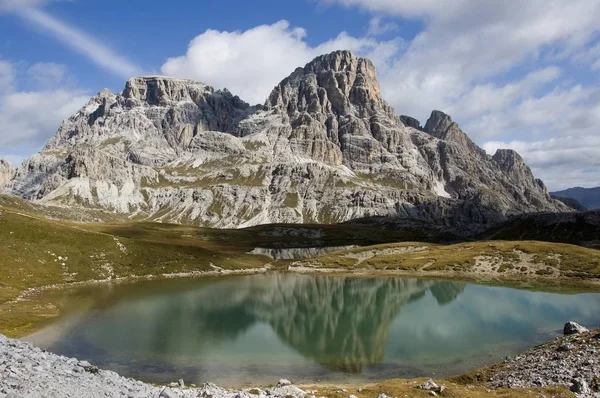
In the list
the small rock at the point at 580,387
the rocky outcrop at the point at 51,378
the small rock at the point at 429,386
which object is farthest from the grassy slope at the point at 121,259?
the small rock at the point at 580,387

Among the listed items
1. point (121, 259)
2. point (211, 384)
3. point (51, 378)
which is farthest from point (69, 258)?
point (51, 378)

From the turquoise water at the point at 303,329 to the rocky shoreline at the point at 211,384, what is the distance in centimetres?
784

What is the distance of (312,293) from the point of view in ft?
330

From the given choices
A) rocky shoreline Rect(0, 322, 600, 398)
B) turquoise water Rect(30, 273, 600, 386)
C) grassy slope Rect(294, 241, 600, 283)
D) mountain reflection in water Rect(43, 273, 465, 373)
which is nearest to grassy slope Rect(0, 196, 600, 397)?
grassy slope Rect(294, 241, 600, 283)

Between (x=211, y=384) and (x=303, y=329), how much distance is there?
37.8 metres

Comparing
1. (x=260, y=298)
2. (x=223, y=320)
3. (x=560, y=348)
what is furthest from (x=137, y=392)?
(x=260, y=298)

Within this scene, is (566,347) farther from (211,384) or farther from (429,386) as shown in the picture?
(211,384)

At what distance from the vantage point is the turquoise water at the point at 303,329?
45.2m

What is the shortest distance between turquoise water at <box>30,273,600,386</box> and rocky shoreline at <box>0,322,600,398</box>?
7.84m

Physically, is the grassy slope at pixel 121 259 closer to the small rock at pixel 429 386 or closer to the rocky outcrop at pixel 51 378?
the rocky outcrop at pixel 51 378

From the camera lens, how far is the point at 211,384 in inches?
1162

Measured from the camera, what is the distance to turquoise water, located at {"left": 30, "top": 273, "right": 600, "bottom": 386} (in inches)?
1780

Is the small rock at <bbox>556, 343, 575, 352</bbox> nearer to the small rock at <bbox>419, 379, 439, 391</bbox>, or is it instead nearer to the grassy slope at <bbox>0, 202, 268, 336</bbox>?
the small rock at <bbox>419, 379, 439, 391</bbox>

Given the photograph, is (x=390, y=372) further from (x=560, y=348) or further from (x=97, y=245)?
(x=97, y=245)
